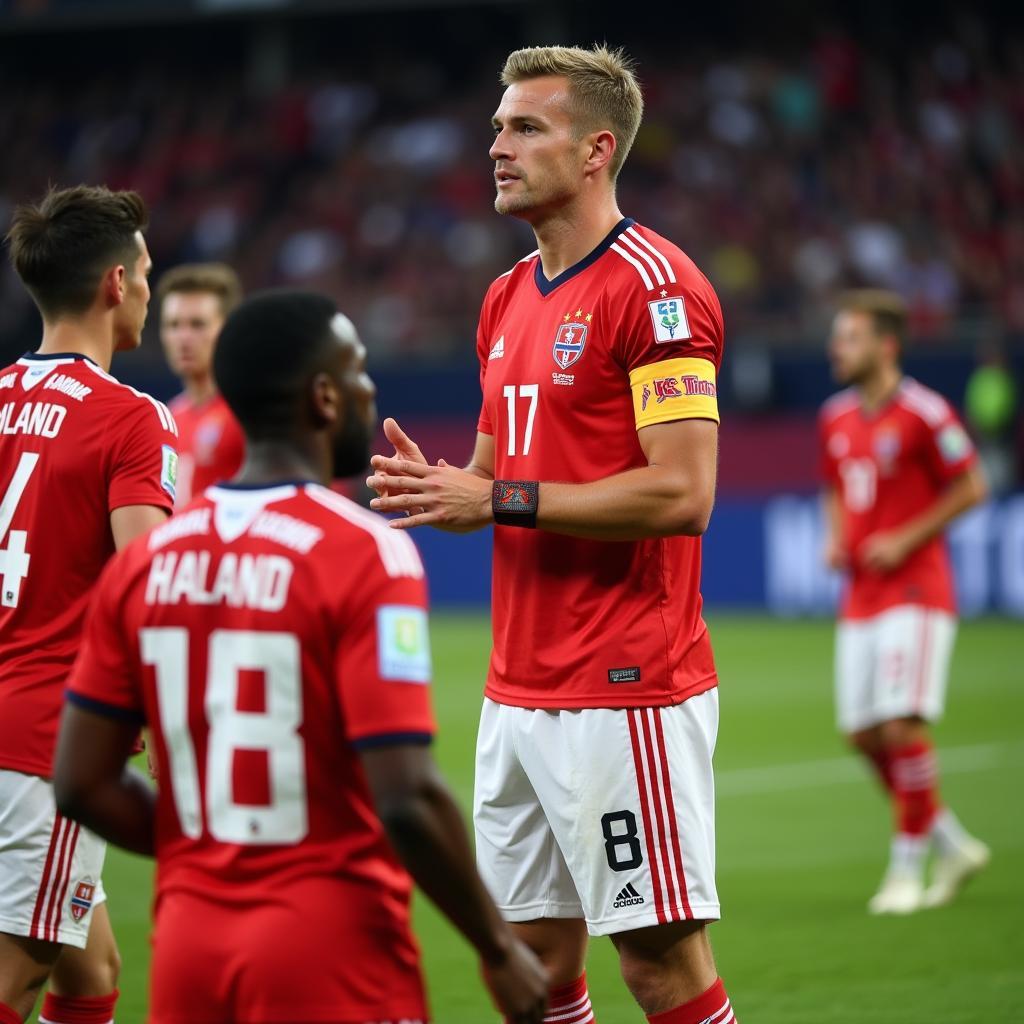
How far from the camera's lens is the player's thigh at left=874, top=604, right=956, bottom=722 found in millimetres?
8281

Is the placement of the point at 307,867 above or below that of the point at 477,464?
below

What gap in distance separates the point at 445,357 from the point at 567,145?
17.1m

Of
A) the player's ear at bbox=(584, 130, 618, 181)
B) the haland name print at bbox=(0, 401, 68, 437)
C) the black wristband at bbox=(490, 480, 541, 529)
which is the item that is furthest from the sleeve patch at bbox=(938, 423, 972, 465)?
the haland name print at bbox=(0, 401, 68, 437)

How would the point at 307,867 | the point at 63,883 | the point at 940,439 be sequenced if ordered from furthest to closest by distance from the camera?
the point at 940,439 < the point at 63,883 < the point at 307,867

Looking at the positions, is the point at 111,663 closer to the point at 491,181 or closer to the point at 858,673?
the point at 858,673

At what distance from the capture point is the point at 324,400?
295 centimetres

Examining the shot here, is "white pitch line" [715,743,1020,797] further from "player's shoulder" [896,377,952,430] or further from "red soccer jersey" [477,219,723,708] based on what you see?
"red soccer jersey" [477,219,723,708]

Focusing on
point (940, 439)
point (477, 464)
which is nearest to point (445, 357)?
point (940, 439)

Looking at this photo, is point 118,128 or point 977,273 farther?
point 118,128

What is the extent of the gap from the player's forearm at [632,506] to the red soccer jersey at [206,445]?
3.73 metres

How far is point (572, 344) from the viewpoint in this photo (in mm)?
4250

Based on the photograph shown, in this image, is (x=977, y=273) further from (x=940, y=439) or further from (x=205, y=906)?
(x=205, y=906)

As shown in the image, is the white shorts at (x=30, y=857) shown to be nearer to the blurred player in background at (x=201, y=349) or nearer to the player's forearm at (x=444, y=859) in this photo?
the player's forearm at (x=444, y=859)

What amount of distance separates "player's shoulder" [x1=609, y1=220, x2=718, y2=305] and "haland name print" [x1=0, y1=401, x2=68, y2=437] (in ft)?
4.55
